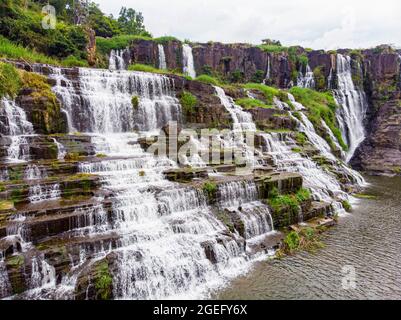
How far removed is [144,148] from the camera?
1480 centimetres

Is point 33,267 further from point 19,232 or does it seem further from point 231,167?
point 231,167

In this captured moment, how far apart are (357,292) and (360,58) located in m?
33.0

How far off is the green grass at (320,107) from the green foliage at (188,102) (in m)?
10.4

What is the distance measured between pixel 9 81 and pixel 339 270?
613 inches

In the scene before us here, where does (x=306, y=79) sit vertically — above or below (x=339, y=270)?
above

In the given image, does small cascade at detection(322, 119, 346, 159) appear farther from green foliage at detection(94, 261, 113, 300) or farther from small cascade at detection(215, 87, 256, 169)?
green foliage at detection(94, 261, 113, 300)

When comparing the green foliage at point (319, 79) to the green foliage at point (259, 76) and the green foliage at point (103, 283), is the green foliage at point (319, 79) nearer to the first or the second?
the green foliage at point (259, 76)

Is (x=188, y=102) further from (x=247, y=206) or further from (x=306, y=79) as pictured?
Result: (x=306, y=79)

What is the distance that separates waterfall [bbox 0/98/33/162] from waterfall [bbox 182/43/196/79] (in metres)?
21.9

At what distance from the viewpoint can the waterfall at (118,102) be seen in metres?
15.8

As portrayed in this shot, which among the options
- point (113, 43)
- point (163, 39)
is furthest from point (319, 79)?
point (113, 43)

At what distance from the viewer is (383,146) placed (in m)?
27.1

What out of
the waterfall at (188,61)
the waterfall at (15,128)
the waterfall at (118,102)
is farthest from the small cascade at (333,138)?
the waterfall at (15,128)
